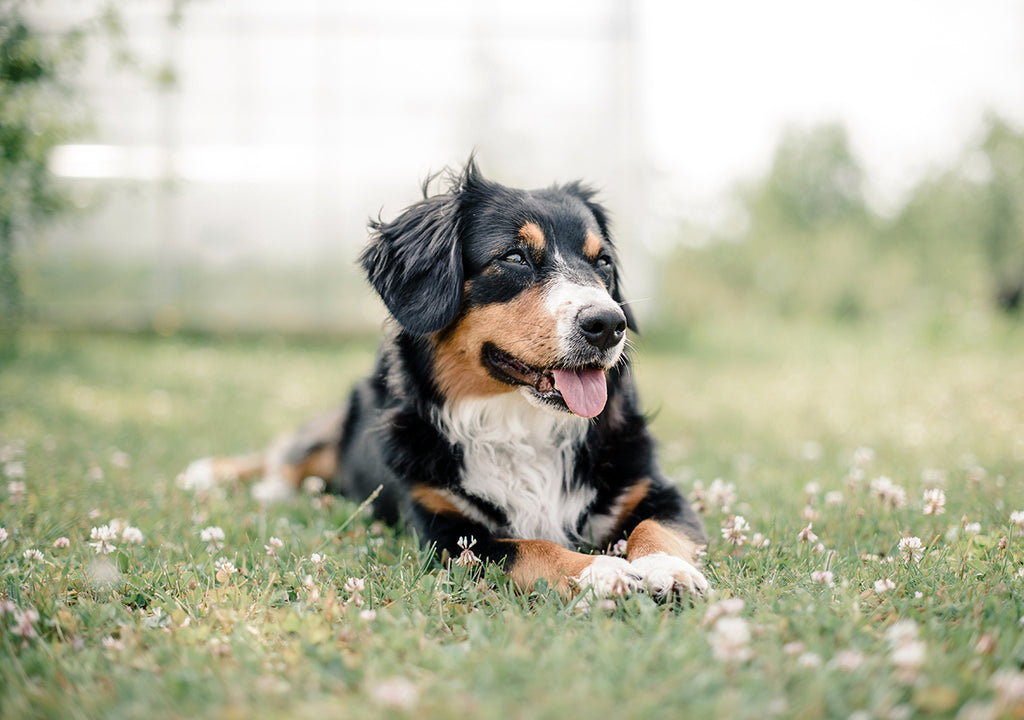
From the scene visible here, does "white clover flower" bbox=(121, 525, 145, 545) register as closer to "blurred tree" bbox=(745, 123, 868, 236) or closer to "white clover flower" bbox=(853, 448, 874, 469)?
"white clover flower" bbox=(853, 448, 874, 469)

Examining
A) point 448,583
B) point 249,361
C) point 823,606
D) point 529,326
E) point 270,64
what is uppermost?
→ point 270,64

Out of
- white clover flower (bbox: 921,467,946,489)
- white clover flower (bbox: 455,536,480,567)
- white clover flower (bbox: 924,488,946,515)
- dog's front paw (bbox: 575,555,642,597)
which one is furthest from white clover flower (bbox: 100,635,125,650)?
white clover flower (bbox: 921,467,946,489)

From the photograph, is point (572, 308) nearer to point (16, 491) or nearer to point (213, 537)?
point (213, 537)

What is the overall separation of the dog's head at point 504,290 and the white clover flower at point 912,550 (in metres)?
1.16

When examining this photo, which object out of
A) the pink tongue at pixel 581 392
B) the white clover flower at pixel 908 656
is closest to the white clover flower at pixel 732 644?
the white clover flower at pixel 908 656

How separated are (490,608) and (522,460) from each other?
889 millimetres

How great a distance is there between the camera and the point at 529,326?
2.81 meters

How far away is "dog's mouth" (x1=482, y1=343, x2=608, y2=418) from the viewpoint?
2.83 metres

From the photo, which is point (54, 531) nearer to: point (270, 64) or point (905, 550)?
point (905, 550)

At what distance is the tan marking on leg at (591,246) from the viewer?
318 cm

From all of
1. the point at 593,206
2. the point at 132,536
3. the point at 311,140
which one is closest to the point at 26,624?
the point at 132,536

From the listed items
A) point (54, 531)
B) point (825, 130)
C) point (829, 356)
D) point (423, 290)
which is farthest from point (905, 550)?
point (825, 130)

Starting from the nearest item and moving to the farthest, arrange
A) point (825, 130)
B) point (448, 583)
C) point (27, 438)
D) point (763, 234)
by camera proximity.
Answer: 1. point (448, 583)
2. point (27, 438)
3. point (763, 234)
4. point (825, 130)

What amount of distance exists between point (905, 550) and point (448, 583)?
156 cm
